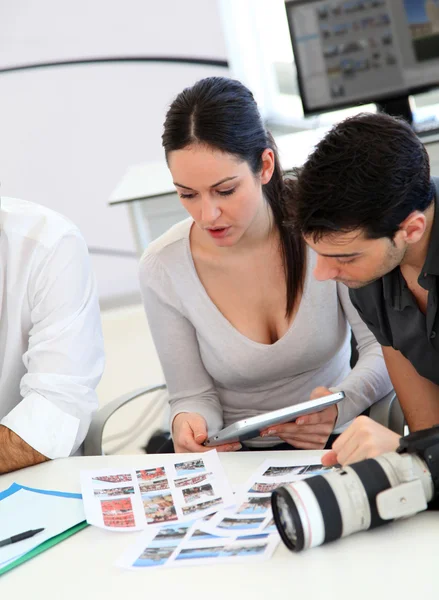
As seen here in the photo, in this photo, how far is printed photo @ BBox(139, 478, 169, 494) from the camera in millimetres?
1272

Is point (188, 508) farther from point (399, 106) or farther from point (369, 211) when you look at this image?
point (399, 106)

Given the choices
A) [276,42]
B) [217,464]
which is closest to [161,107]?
[276,42]

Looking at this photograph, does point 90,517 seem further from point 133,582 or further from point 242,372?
point 242,372

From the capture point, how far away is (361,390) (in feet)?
5.28

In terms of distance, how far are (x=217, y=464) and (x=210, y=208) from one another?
51 cm

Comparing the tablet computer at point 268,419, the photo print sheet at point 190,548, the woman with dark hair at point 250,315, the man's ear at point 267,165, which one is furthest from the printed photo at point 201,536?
the man's ear at point 267,165

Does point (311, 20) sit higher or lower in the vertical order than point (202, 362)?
higher

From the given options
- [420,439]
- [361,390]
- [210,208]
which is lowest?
[361,390]

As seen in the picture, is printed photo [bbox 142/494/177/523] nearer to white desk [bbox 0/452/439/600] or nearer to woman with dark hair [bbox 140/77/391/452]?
white desk [bbox 0/452/439/600]

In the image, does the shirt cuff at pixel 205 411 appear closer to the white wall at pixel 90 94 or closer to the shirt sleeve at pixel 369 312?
the shirt sleeve at pixel 369 312

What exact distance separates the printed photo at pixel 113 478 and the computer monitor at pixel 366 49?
2.14m

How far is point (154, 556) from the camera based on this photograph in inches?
42.7

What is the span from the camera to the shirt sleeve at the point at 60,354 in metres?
1.54

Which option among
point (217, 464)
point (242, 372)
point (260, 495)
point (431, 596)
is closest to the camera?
point (431, 596)
